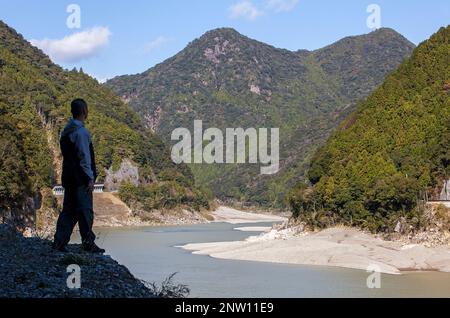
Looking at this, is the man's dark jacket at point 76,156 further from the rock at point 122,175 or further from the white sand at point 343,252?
the rock at point 122,175

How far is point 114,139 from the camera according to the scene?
174750mm

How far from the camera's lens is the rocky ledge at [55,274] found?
12184mm

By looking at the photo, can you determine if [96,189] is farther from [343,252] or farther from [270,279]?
[270,279]

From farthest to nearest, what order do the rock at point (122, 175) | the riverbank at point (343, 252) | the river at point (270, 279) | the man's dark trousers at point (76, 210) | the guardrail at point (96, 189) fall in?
the rock at point (122, 175) < the guardrail at point (96, 189) < the riverbank at point (343, 252) < the river at point (270, 279) < the man's dark trousers at point (76, 210)

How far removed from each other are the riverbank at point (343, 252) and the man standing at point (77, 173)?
4233 centimetres

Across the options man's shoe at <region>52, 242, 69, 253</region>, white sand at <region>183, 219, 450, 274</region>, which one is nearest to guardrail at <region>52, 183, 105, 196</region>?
white sand at <region>183, 219, 450, 274</region>

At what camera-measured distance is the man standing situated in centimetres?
1427

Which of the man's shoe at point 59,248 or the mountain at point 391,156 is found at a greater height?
the mountain at point 391,156

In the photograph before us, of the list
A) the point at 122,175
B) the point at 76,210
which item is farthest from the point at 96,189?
the point at 76,210

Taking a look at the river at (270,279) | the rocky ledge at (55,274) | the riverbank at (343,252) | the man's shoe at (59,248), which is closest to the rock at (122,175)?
the riverbank at (343,252)

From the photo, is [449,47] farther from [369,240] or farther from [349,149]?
[369,240]

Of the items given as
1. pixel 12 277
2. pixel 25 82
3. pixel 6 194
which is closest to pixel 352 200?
pixel 6 194

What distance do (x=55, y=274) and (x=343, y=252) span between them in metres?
52.2

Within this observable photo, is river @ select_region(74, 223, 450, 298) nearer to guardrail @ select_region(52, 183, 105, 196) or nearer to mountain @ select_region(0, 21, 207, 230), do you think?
guardrail @ select_region(52, 183, 105, 196)
